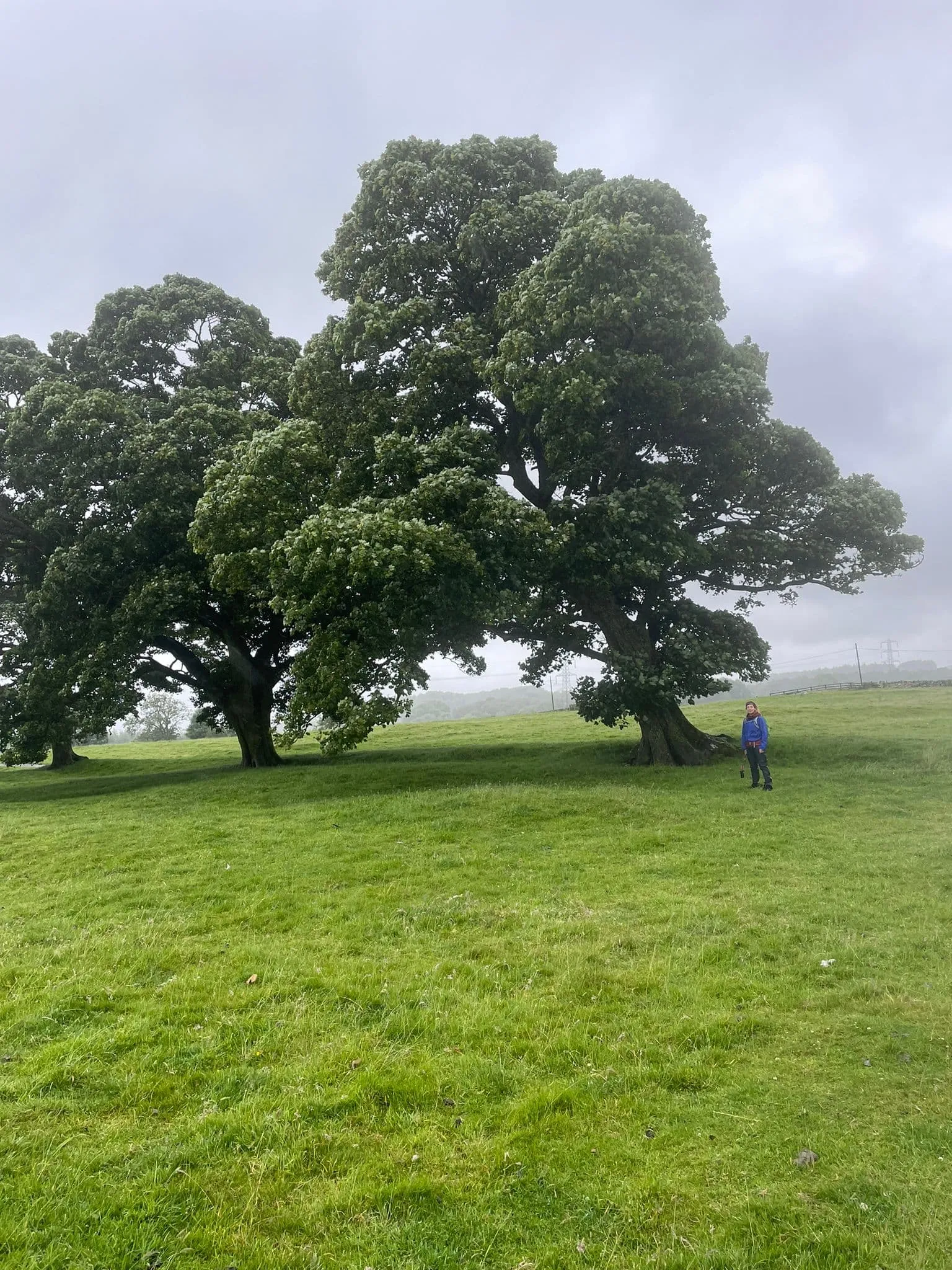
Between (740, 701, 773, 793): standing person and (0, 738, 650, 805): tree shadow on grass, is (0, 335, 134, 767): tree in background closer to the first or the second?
(0, 738, 650, 805): tree shadow on grass

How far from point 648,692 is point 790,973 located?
631 inches

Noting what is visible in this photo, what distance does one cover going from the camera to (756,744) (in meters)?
21.7

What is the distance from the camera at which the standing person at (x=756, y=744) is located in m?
21.6

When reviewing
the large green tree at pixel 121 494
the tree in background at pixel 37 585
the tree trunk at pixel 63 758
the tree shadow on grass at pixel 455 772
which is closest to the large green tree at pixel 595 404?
the tree shadow on grass at pixel 455 772

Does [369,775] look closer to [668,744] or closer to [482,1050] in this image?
[668,744]

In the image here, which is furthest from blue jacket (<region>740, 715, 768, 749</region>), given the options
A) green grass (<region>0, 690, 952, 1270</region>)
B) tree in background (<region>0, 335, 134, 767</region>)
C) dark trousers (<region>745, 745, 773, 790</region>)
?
tree in background (<region>0, 335, 134, 767</region>)

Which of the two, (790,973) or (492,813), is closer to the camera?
(790,973)

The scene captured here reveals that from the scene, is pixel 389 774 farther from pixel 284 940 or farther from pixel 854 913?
pixel 854 913

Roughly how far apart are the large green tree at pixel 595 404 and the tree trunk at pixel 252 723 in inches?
501

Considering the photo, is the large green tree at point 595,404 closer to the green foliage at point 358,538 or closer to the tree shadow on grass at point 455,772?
the green foliage at point 358,538

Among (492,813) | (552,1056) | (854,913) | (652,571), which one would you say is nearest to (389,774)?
(492,813)

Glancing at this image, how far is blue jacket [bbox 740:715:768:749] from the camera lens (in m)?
21.7

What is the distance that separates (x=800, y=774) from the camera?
23.6 meters

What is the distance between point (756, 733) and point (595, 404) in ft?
35.3
